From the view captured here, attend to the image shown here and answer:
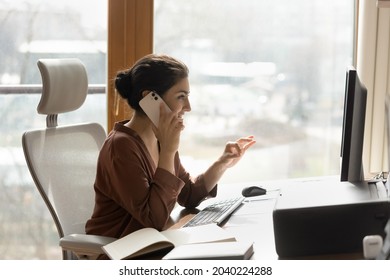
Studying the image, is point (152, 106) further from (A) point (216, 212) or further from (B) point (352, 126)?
(B) point (352, 126)

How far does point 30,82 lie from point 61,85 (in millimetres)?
794

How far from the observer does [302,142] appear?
325cm

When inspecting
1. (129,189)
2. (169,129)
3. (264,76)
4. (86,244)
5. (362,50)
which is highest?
(362,50)

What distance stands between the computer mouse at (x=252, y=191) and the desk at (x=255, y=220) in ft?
0.08

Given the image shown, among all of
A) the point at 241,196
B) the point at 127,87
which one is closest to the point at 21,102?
the point at 127,87

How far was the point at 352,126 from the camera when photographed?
166 cm

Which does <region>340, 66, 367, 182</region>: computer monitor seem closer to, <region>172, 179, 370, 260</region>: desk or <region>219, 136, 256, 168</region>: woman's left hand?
<region>172, 179, 370, 260</region>: desk

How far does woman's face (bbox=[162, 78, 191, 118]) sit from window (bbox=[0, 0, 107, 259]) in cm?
97

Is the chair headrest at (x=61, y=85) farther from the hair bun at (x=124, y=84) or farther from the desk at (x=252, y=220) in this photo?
the desk at (x=252, y=220)

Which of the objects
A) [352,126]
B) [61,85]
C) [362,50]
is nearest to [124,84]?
[61,85]

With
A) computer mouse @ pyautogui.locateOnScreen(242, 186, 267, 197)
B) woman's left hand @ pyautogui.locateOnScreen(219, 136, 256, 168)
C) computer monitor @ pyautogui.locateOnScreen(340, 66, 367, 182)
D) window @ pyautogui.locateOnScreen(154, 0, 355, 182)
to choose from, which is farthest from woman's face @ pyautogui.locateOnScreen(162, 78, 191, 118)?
window @ pyautogui.locateOnScreen(154, 0, 355, 182)

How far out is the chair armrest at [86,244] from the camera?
6.27 ft

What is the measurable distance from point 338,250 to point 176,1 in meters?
1.80
